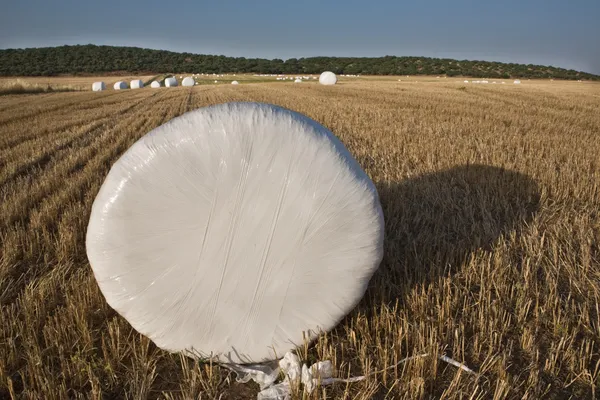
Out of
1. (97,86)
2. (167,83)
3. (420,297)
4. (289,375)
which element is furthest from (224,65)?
(289,375)

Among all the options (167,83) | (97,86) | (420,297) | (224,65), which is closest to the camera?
(420,297)

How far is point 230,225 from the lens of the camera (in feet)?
5.99

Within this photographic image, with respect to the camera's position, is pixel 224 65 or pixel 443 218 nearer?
pixel 443 218

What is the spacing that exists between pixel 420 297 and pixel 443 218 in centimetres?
142

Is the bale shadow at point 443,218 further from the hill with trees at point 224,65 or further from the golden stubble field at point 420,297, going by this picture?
the hill with trees at point 224,65

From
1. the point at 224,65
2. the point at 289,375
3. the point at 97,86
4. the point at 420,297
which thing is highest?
the point at 224,65

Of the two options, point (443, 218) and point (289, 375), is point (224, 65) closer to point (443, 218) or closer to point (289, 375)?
point (443, 218)

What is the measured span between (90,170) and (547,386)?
5.12 metres

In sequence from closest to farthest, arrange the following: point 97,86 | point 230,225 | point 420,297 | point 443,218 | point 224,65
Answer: point 230,225, point 420,297, point 443,218, point 97,86, point 224,65

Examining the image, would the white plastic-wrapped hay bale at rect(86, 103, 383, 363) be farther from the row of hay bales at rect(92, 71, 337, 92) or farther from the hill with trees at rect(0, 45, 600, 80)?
the hill with trees at rect(0, 45, 600, 80)

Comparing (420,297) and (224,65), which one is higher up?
(224,65)

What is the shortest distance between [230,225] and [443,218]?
239cm

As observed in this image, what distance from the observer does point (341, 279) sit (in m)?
1.91

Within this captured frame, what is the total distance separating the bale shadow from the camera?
8.74ft
